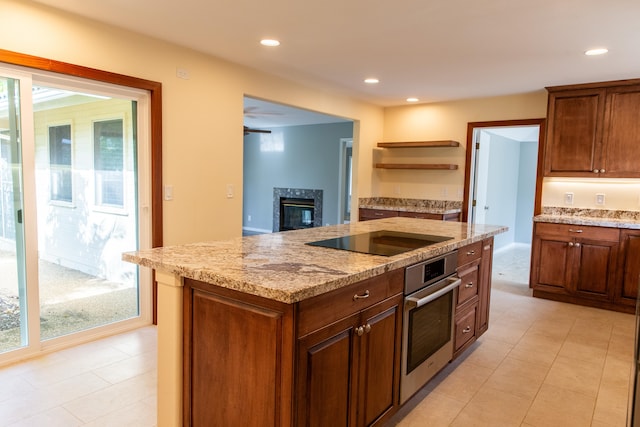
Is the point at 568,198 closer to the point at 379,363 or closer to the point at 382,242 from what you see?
the point at 382,242

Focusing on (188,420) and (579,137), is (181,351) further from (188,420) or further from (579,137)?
(579,137)

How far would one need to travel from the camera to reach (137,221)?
3.42 meters

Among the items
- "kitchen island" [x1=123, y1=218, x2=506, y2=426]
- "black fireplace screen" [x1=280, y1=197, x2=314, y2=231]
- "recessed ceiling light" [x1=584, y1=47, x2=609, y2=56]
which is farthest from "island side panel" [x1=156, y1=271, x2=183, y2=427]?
"black fireplace screen" [x1=280, y1=197, x2=314, y2=231]

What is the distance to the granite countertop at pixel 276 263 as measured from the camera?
1.46m

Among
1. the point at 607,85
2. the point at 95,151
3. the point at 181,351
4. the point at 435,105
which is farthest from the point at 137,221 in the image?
the point at 607,85

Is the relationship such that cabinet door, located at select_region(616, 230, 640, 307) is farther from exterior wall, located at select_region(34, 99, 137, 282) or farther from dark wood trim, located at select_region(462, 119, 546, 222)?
exterior wall, located at select_region(34, 99, 137, 282)

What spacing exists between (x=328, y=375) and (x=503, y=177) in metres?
7.34

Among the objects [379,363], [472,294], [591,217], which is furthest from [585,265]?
[379,363]

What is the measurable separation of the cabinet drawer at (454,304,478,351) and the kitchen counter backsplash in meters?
2.44

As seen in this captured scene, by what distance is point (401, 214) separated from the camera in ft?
18.5

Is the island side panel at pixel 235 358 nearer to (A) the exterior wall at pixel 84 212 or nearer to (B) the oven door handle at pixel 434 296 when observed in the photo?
(B) the oven door handle at pixel 434 296

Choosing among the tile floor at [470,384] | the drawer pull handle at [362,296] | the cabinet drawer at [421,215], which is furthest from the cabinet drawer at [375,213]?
the drawer pull handle at [362,296]

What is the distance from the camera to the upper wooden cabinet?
4.25 m

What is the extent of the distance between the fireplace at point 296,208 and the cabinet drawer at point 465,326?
5.46 metres
